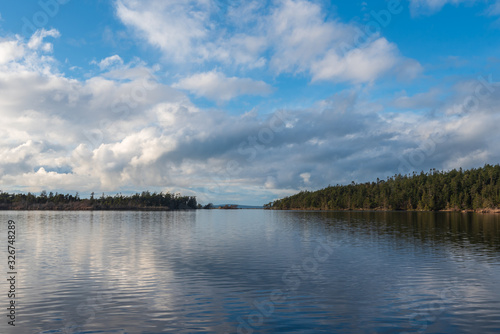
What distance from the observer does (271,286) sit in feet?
96.9

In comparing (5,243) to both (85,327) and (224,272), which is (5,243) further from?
(85,327)

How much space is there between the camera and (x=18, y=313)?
22219mm

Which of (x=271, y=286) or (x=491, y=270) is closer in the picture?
(x=271, y=286)

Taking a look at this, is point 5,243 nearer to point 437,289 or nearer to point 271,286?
point 271,286

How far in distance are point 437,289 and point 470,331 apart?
9797mm

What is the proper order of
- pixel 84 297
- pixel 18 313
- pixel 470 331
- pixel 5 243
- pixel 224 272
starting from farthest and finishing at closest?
pixel 5 243 < pixel 224 272 < pixel 84 297 < pixel 18 313 < pixel 470 331

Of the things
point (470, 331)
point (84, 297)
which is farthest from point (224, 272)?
point (470, 331)

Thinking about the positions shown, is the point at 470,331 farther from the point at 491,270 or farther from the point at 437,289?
the point at 491,270

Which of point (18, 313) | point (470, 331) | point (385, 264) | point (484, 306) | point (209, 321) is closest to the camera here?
point (470, 331)

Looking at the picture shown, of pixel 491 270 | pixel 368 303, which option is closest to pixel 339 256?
pixel 491 270

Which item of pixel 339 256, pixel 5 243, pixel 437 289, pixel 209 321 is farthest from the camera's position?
pixel 5 243

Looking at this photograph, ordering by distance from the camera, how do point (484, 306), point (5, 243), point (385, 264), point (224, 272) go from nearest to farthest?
point (484, 306) → point (224, 272) → point (385, 264) → point (5, 243)

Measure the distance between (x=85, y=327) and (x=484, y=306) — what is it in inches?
1015

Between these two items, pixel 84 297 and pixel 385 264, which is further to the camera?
pixel 385 264
